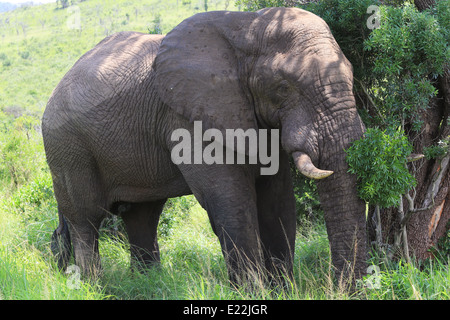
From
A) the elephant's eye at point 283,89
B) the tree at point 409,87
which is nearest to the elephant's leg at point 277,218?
the tree at point 409,87

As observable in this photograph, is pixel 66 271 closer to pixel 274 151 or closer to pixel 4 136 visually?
pixel 274 151

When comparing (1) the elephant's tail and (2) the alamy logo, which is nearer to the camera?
(2) the alamy logo

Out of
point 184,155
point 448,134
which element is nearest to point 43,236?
point 184,155

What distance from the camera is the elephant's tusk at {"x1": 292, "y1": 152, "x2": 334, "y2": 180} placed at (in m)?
3.96

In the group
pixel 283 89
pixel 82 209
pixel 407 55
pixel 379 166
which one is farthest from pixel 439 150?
pixel 82 209

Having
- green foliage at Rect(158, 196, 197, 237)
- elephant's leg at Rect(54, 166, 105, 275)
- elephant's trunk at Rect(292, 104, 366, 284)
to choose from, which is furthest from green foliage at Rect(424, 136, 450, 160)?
green foliage at Rect(158, 196, 197, 237)

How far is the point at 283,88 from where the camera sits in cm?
447

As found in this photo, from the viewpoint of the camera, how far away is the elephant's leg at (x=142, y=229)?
21.4ft

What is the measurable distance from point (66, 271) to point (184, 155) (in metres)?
2.00

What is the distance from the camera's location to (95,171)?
589 centimetres

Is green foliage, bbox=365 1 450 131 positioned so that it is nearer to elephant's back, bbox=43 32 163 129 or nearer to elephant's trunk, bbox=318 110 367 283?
elephant's trunk, bbox=318 110 367 283

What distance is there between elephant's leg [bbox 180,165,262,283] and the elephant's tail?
235cm

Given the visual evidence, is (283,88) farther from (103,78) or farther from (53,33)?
(53,33)

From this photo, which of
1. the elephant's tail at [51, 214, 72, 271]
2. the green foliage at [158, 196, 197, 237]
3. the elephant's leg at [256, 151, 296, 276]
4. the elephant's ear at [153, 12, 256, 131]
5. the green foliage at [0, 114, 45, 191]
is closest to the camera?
the elephant's ear at [153, 12, 256, 131]
